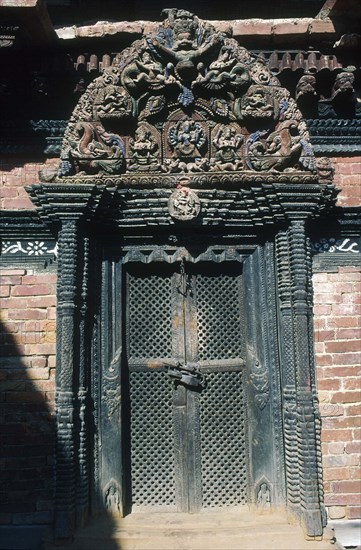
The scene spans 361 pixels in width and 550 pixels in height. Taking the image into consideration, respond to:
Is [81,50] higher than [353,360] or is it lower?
higher

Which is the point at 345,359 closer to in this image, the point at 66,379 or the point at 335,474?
the point at 335,474

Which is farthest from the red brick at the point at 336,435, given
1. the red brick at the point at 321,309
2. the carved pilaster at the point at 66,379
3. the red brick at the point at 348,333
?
the carved pilaster at the point at 66,379

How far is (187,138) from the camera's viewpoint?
4.07 m

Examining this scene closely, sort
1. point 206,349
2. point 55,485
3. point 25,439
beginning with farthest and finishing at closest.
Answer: point 206,349
point 25,439
point 55,485

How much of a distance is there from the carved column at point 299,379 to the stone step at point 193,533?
0.18 m

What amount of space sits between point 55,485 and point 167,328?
1456mm

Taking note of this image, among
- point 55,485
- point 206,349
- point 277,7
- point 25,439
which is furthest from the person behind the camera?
point 277,7

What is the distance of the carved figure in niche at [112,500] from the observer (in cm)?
378

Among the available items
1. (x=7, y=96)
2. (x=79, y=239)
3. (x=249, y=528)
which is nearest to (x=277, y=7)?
(x=7, y=96)

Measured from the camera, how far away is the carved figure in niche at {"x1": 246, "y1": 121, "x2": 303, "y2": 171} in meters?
3.99

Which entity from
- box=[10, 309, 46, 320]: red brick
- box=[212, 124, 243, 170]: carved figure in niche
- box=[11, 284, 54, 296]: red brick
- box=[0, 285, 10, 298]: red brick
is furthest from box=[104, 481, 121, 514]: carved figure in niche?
box=[212, 124, 243, 170]: carved figure in niche

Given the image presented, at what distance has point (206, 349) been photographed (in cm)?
406

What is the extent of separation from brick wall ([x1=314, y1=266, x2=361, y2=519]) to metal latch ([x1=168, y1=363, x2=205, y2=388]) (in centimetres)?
97

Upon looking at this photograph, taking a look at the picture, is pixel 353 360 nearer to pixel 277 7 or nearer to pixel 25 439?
pixel 25 439
